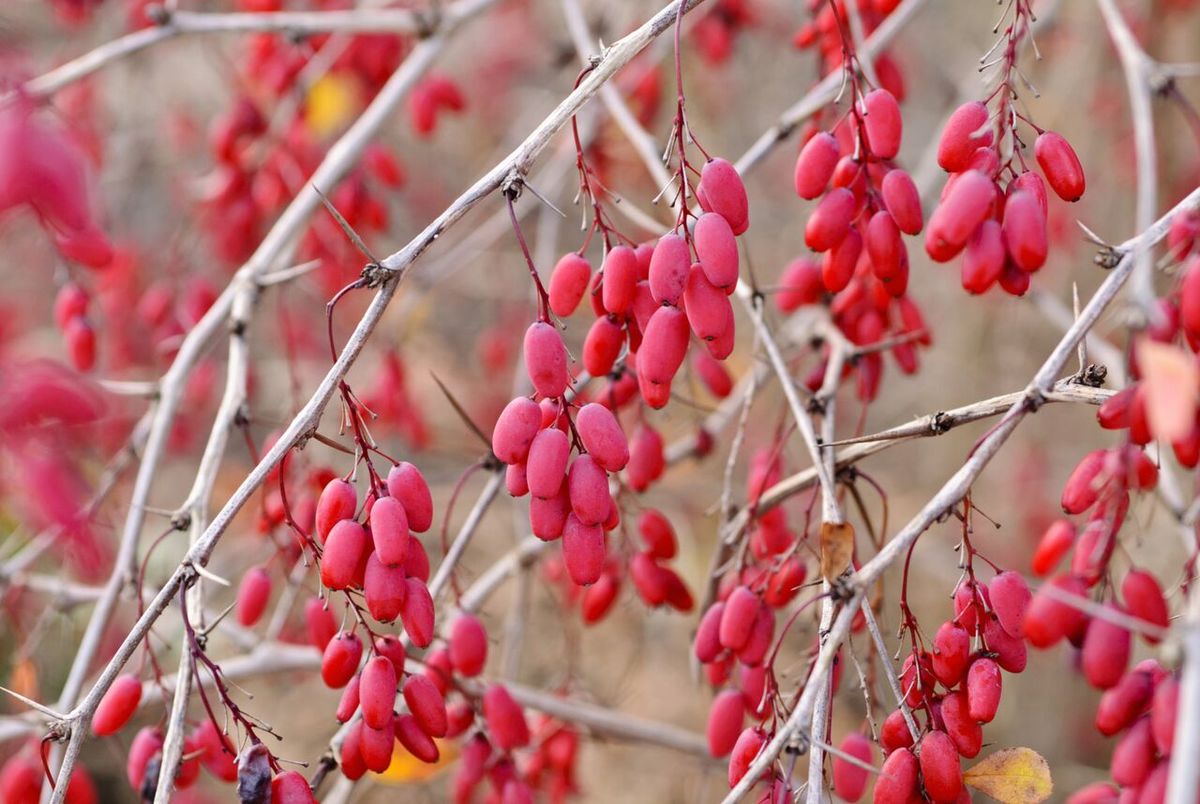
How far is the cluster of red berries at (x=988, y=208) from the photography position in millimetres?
1131

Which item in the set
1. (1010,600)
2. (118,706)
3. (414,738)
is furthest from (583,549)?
(118,706)

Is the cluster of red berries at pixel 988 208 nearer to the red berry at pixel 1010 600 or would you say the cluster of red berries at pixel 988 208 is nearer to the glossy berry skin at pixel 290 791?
the red berry at pixel 1010 600

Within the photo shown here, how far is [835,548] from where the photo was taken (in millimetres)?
1170

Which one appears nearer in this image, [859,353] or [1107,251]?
[1107,251]

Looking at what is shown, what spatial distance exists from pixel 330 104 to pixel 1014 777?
2.73 m

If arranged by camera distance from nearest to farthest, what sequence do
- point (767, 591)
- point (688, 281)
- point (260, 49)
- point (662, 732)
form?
1. point (688, 281)
2. point (767, 591)
3. point (662, 732)
4. point (260, 49)

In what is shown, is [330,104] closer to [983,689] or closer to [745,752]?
[745,752]

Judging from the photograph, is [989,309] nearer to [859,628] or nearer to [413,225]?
[859,628]

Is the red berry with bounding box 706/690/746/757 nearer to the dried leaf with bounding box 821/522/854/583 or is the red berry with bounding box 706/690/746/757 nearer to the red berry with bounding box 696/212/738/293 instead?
the dried leaf with bounding box 821/522/854/583

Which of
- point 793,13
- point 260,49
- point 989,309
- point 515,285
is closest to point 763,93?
point 793,13

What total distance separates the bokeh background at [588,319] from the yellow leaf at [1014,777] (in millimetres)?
1133

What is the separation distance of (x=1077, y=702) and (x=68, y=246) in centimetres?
300

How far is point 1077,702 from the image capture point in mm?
3441

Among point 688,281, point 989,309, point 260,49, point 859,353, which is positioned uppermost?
point 260,49
